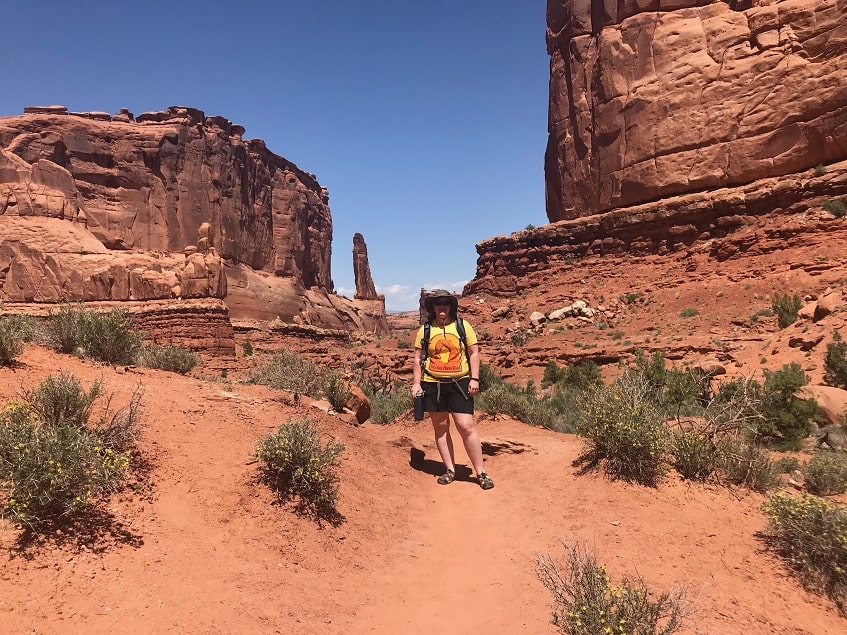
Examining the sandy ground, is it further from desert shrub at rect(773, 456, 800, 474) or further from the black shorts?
desert shrub at rect(773, 456, 800, 474)

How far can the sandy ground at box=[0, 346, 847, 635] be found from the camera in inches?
103

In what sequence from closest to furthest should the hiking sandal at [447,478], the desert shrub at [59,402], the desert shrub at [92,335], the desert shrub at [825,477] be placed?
the desert shrub at [59,402]
the desert shrub at [825,477]
the hiking sandal at [447,478]
the desert shrub at [92,335]

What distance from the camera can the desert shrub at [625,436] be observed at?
15.3 ft

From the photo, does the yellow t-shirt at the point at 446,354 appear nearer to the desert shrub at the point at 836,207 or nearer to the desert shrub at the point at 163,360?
the desert shrub at the point at 163,360

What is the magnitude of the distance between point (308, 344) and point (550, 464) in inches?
1633

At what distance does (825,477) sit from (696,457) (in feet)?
4.55

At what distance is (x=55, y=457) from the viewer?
295 cm

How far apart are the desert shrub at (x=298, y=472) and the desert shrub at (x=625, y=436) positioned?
280 cm

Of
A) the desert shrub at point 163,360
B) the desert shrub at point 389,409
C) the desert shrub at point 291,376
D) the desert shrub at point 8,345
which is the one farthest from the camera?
the desert shrub at point 389,409

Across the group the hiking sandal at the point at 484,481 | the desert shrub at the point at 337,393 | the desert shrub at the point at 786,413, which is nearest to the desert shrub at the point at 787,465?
the desert shrub at the point at 786,413

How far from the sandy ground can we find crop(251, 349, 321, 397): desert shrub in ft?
8.39

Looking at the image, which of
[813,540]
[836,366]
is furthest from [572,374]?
[813,540]

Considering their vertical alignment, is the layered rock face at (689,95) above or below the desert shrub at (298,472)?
above

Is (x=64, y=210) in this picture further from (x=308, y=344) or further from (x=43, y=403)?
(x=43, y=403)
